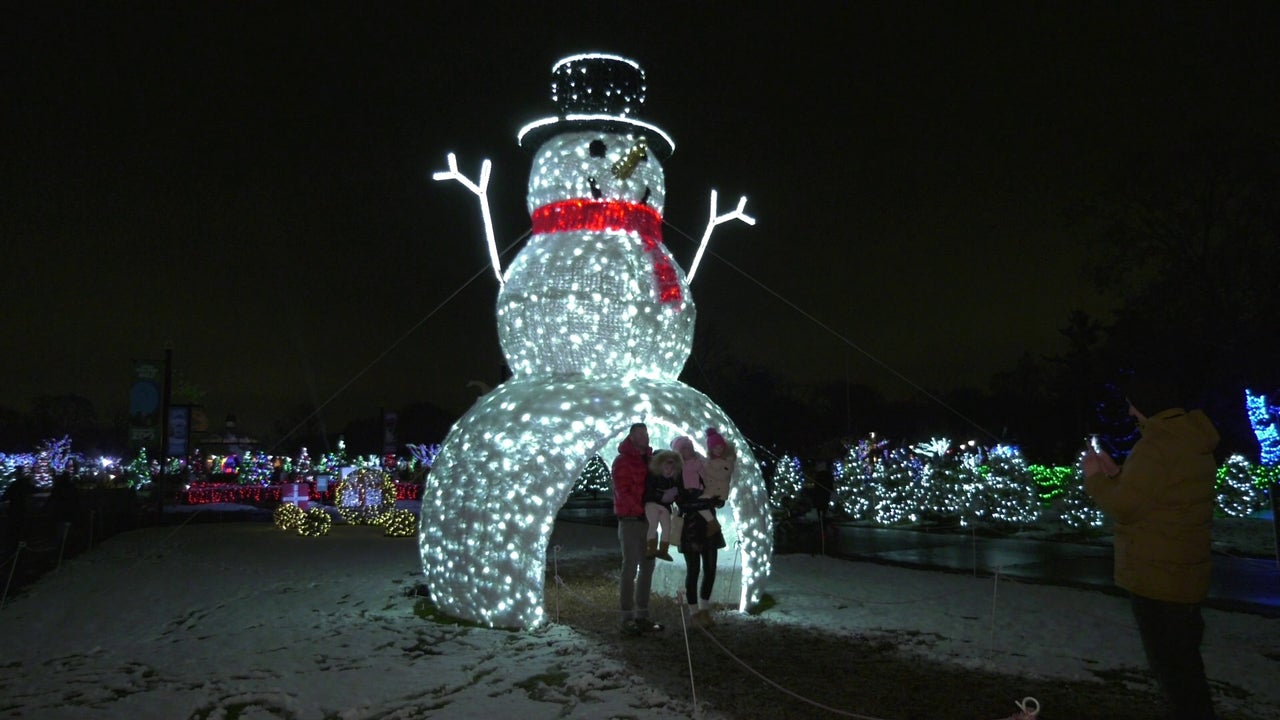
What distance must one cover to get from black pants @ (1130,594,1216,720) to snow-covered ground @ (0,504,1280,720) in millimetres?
1286

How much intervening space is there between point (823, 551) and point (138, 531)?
13534 mm

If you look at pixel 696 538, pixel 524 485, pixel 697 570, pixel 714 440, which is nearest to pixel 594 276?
pixel 714 440

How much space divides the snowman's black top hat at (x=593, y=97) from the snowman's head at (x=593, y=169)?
9 cm

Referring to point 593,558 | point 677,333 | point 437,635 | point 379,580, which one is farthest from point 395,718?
point 593,558

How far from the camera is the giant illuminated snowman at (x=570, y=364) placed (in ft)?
22.4

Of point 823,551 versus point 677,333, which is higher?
point 677,333

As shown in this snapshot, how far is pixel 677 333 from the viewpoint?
8039mm

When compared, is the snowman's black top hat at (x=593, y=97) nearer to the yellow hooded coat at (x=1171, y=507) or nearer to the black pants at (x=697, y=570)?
the black pants at (x=697, y=570)

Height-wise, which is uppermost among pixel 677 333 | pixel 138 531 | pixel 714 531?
pixel 677 333

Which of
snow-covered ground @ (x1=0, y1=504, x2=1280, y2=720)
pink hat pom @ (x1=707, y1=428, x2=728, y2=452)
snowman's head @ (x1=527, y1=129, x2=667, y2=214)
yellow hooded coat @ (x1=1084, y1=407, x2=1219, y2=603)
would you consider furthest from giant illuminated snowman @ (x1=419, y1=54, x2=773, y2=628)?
yellow hooded coat @ (x1=1084, y1=407, x2=1219, y2=603)

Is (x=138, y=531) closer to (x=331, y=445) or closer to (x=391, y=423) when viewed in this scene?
(x=391, y=423)

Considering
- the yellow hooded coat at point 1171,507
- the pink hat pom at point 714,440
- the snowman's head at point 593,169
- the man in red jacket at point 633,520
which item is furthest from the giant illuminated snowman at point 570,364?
the yellow hooded coat at point 1171,507

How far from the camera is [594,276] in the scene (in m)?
7.55

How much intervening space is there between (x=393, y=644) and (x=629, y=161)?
442cm
